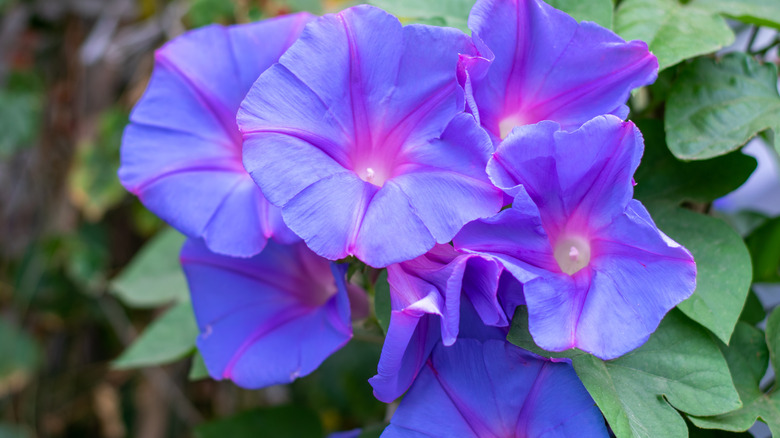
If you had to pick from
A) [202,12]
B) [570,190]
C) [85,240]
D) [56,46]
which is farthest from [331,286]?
[56,46]

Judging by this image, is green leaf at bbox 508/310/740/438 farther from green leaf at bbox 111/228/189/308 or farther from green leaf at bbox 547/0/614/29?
green leaf at bbox 111/228/189/308

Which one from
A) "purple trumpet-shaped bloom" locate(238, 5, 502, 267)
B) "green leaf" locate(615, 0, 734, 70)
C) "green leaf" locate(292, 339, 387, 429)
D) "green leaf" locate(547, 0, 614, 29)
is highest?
"green leaf" locate(547, 0, 614, 29)

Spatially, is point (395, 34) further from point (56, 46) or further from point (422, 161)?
point (56, 46)

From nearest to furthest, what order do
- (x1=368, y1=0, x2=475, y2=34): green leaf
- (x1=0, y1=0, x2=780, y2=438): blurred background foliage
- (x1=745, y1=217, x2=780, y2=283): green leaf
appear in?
1. (x1=368, y1=0, x2=475, y2=34): green leaf
2. (x1=745, y1=217, x2=780, y2=283): green leaf
3. (x1=0, y1=0, x2=780, y2=438): blurred background foliage

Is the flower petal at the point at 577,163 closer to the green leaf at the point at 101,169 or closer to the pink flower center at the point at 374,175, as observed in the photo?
the pink flower center at the point at 374,175

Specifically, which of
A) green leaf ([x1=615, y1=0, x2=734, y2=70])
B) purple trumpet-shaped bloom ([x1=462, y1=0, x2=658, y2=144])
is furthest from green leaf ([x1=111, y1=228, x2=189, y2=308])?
green leaf ([x1=615, y1=0, x2=734, y2=70])

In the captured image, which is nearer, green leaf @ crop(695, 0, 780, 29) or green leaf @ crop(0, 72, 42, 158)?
green leaf @ crop(695, 0, 780, 29)

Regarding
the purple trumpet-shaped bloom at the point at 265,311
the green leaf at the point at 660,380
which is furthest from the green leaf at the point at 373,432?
the green leaf at the point at 660,380
